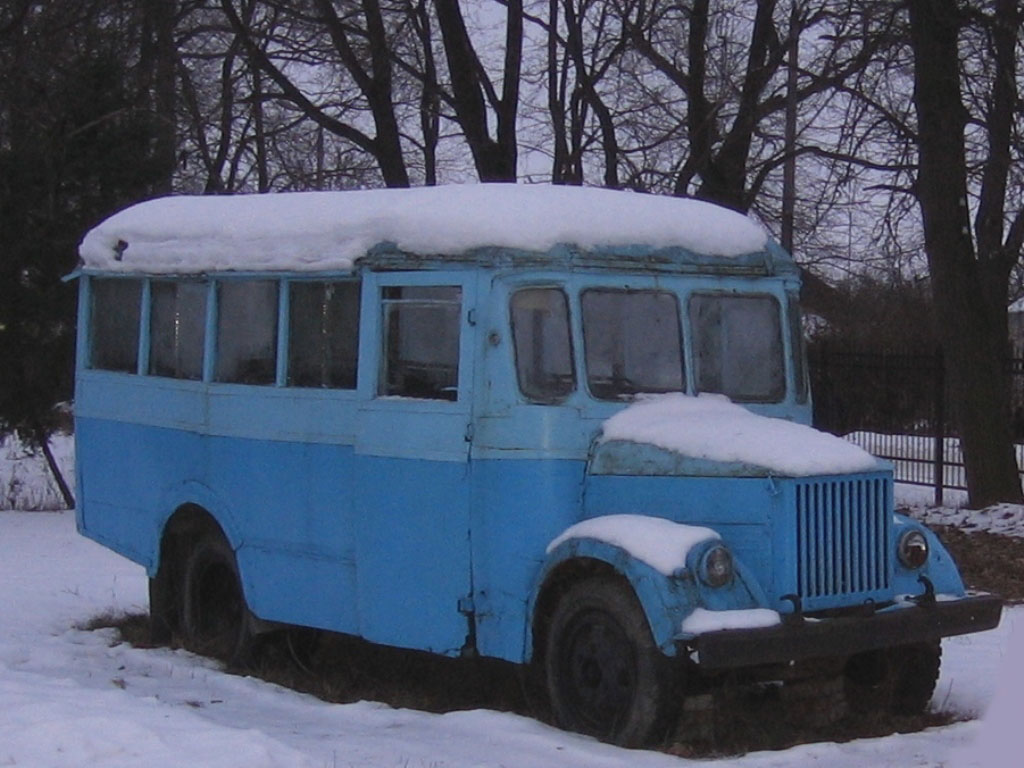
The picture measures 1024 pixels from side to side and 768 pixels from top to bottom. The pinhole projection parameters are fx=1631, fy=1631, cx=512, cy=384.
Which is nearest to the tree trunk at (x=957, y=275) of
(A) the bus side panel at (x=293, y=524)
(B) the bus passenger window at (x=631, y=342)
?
(B) the bus passenger window at (x=631, y=342)

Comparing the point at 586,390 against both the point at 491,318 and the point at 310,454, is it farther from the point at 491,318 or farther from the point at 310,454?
the point at 310,454

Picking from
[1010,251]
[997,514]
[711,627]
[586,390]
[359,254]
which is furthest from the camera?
[1010,251]

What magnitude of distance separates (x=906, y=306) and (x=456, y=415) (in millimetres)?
23010

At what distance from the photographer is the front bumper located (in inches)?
259

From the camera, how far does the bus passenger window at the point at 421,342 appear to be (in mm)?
7746

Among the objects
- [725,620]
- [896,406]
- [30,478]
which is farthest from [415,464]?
[30,478]

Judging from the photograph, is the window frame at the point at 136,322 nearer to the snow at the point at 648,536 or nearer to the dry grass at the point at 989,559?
the snow at the point at 648,536

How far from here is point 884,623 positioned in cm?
712

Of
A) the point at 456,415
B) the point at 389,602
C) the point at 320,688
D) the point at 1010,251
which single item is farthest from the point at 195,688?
the point at 1010,251

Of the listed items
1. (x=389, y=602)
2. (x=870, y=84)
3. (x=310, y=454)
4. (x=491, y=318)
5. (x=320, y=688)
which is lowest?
(x=320, y=688)

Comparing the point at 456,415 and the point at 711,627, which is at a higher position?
the point at 456,415

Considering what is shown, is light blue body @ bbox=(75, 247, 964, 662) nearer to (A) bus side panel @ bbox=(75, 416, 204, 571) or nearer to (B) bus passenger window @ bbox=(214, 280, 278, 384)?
(B) bus passenger window @ bbox=(214, 280, 278, 384)

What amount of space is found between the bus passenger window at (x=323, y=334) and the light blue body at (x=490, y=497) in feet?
0.29

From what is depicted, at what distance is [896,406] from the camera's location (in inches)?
801
